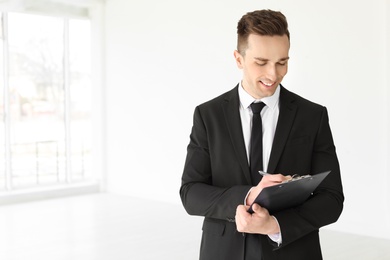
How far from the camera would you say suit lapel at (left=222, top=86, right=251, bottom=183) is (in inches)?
64.4

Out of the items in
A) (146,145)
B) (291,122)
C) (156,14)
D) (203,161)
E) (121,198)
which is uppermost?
(156,14)

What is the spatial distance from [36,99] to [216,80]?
323 centimetres

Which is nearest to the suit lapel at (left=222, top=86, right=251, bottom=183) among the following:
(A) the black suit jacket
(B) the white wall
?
(A) the black suit jacket

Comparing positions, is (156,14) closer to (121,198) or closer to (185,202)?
(121,198)

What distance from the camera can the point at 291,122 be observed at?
1.65 m

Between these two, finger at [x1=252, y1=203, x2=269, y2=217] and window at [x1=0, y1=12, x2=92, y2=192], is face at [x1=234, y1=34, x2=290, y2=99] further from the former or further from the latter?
window at [x1=0, y1=12, x2=92, y2=192]

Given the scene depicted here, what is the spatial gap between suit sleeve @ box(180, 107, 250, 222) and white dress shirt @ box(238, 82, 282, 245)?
0.38ft

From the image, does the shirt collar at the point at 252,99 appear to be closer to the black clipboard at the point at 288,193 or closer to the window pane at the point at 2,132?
the black clipboard at the point at 288,193

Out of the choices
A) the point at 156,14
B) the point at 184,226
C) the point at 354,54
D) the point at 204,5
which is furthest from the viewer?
the point at 156,14

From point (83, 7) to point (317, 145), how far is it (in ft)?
28.0

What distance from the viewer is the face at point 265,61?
5.14ft

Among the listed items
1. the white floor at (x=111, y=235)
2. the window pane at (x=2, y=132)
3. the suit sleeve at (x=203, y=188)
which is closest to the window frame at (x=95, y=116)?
the window pane at (x=2, y=132)

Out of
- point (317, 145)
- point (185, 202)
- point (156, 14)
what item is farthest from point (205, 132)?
point (156, 14)

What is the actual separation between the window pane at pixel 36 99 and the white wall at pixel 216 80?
32.7 inches
